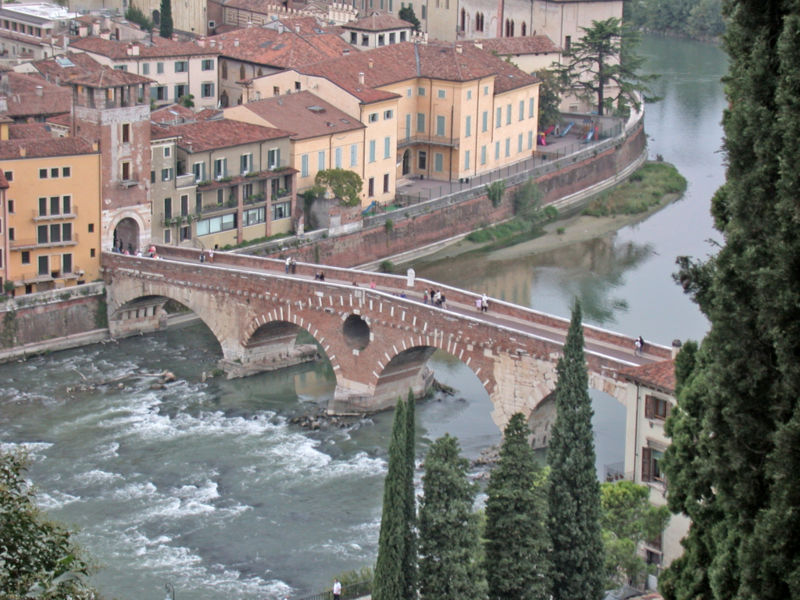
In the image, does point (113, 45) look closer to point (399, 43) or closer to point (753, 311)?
point (399, 43)

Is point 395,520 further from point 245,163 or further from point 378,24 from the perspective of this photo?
point 378,24

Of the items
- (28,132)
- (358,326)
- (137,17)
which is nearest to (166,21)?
(137,17)

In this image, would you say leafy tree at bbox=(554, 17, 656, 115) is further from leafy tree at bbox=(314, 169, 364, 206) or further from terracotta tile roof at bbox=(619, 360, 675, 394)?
terracotta tile roof at bbox=(619, 360, 675, 394)

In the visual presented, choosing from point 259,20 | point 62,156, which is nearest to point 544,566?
point 62,156

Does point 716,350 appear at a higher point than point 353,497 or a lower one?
higher

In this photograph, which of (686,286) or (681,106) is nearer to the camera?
(686,286)

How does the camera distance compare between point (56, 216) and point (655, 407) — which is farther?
point (56, 216)
